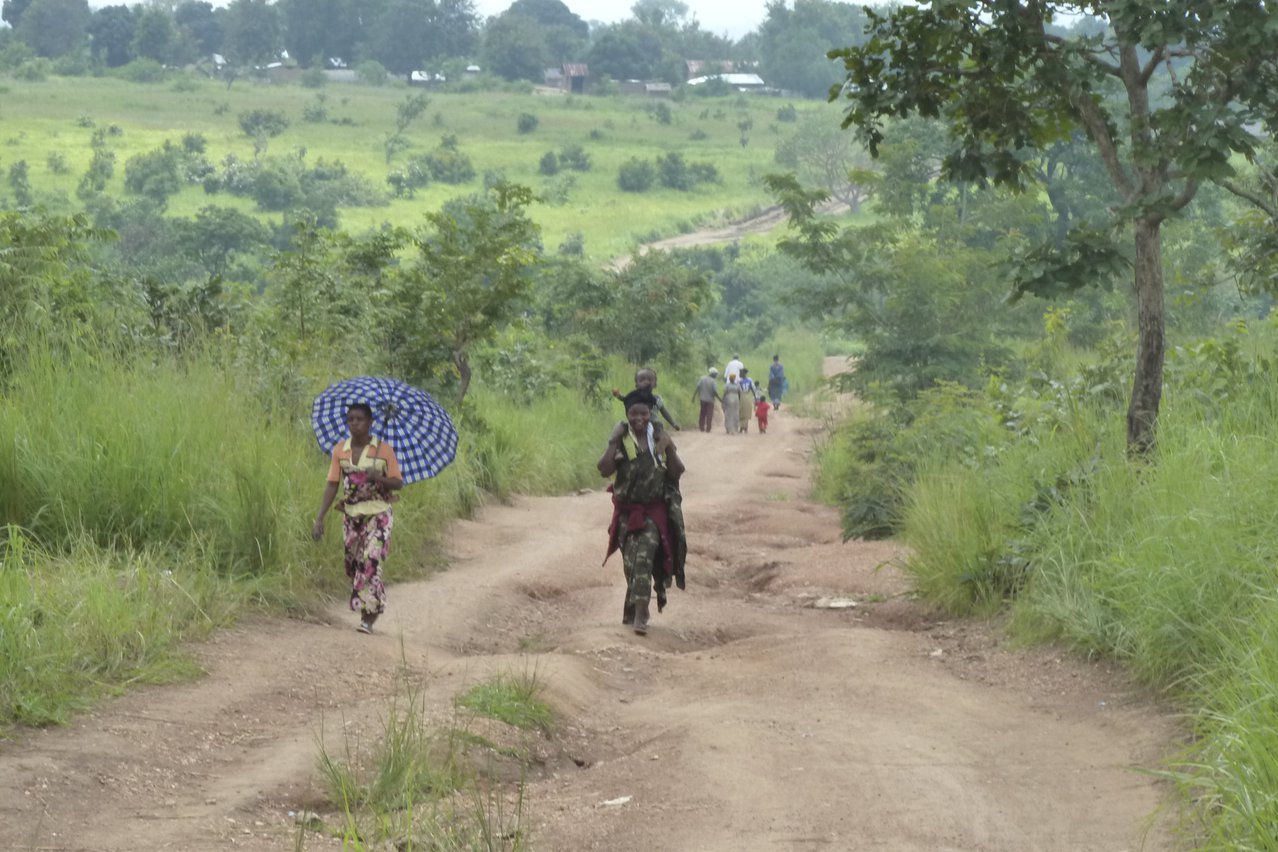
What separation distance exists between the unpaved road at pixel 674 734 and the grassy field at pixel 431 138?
48.2 m

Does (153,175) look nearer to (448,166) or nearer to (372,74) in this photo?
(448,166)

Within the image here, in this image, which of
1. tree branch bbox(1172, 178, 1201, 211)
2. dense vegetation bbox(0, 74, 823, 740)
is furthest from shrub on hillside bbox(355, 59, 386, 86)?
tree branch bbox(1172, 178, 1201, 211)

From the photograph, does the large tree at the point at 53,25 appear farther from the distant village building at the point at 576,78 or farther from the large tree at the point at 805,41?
the large tree at the point at 805,41

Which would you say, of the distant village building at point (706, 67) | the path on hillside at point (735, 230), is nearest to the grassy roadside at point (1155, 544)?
the path on hillside at point (735, 230)

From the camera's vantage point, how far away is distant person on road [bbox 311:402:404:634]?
9.88m

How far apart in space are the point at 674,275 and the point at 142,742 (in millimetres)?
28560

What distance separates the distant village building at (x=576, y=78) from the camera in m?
122

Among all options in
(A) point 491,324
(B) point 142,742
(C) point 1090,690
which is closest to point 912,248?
(A) point 491,324

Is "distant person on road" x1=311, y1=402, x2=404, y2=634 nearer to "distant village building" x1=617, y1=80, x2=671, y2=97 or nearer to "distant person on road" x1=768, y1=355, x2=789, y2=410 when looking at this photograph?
"distant person on road" x1=768, y1=355, x2=789, y2=410

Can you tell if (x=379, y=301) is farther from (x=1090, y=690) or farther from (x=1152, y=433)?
(x=1090, y=690)

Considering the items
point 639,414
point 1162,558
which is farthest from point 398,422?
point 1162,558

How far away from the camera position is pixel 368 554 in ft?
32.6

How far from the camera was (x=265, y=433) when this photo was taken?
11445 mm

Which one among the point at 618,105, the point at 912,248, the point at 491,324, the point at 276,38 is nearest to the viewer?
the point at 491,324
